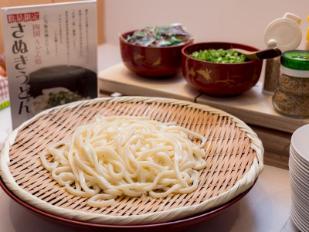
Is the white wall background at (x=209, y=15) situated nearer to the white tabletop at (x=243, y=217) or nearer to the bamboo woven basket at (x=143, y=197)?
the bamboo woven basket at (x=143, y=197)

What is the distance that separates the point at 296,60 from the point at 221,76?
0.69 feet

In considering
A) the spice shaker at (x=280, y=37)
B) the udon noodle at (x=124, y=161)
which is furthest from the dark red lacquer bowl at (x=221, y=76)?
the udon noodle at (x=124, y=161)

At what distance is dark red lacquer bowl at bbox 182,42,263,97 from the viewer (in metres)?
1.11

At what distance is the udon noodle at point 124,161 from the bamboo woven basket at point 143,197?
0.06 feet

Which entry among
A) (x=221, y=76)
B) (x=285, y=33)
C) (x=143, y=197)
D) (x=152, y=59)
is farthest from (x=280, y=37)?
(x=143, y=197)

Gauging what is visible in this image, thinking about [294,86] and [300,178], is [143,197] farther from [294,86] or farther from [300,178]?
[294,86]

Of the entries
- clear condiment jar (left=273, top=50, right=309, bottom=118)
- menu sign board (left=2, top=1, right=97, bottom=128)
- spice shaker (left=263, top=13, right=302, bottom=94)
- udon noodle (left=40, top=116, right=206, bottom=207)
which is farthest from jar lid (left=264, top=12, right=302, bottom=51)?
menu sign board (left=2, top=1, right=97, bottom=128)

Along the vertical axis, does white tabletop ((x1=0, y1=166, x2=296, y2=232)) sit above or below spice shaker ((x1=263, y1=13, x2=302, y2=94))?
below

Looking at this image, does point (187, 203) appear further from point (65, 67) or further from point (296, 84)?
point (65, 67)

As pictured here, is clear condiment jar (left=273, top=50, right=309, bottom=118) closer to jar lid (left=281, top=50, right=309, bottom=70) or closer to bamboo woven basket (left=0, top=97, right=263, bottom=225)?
jar lid (left=281, top=50, right=309, bottom=70)

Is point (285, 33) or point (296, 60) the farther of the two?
point (285, 33)

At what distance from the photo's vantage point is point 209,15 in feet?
5.67

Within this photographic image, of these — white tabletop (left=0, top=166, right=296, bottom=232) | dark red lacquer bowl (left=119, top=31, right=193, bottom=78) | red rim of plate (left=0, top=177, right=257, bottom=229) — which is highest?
dark red lacquer bowl (left=119, top=31, right=193, bottom=78)

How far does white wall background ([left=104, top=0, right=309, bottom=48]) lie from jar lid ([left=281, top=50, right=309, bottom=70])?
51 centimetres
